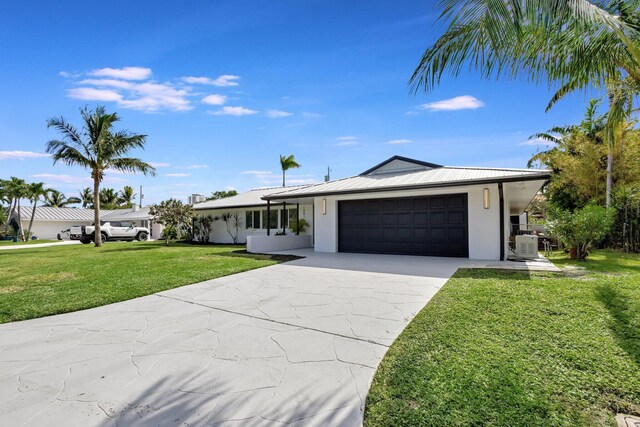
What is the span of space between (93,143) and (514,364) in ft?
76.9

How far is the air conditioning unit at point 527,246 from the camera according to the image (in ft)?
37.2

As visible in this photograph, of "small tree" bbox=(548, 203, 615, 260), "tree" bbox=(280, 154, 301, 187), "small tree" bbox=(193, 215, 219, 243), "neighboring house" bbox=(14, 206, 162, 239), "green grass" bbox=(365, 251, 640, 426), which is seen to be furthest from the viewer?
"neighboring house" bbox=(14, 206, 162, 239)

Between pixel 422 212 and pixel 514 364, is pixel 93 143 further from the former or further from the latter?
pixel 514 364

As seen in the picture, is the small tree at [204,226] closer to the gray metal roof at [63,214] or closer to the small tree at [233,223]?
the small tree at [233,223]

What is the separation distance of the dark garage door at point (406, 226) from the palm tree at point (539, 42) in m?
6.12

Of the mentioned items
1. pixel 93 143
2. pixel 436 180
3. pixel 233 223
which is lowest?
pixel 233 223

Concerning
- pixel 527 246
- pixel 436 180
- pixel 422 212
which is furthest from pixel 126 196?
pixel 527 246

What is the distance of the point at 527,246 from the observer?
11.5 m

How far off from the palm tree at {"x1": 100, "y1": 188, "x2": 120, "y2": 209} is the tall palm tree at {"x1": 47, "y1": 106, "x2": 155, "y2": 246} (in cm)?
3923

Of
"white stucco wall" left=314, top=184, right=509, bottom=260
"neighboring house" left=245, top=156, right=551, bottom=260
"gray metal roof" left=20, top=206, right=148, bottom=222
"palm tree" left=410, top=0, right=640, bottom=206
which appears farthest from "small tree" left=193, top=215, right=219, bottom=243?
"palm tree" left=410, top=0, right=640, bottom=206

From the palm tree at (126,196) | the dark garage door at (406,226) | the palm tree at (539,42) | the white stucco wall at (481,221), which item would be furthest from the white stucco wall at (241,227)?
the palm tree at (126,196)

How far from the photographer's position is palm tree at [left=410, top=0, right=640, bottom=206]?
417 cm

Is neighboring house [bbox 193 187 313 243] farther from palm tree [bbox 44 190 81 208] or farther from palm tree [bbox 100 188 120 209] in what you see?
palm tree [bbox 44 190 81 208]

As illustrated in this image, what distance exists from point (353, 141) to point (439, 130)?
243 inches
